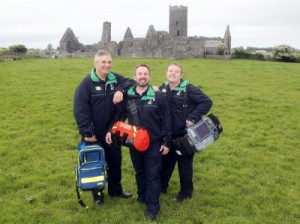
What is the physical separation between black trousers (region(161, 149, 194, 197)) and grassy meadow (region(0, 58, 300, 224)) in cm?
25

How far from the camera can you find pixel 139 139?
6371 millimetres

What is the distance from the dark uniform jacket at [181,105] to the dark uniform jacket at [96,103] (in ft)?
2.90

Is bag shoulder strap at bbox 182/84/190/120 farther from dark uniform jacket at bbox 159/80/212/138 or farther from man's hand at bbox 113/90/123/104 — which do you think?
man's hand at bbox 113/90/123/104

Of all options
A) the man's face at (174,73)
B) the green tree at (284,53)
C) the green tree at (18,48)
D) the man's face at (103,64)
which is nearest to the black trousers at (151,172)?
the man's face at (174,73)

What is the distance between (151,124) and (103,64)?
1.47 meters

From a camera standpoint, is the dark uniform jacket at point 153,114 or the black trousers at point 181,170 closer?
the dark uniform jacket at point 153,114

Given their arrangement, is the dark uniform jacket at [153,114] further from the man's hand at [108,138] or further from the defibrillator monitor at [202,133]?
the man's hand at [108,138]

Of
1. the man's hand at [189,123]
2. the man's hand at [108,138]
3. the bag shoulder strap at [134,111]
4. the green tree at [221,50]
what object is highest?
the green tree at [221,50]

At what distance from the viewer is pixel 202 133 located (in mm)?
6859

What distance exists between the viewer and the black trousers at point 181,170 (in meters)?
7.29

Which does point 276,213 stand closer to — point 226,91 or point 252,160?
point 252,160

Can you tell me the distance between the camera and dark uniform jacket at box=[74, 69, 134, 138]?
22.1ft

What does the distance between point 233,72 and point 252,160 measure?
1853 centimetres

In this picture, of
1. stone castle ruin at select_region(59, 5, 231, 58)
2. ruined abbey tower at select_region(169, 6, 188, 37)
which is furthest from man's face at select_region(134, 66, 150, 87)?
ruined abbey tower at select_region(169, 6, 188, 37)
